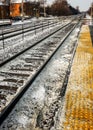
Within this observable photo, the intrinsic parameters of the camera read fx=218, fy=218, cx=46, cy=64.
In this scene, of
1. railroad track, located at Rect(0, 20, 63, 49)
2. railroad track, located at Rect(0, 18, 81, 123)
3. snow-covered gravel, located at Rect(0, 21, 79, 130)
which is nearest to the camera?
snow-covered gravel, located at Rect(0, 21, 79, 130)

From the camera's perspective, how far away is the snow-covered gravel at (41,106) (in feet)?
15.5

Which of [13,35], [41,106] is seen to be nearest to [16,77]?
[41,106]

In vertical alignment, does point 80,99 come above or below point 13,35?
below

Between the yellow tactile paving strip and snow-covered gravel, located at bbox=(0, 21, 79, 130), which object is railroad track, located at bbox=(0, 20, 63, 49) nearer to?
the yellow tactile paving strip

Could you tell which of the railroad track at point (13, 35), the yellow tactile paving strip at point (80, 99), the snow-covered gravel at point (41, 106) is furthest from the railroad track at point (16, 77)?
the railroad track at point (13, 35)

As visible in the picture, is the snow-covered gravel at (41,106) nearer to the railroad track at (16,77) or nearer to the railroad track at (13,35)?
the railroad track at (16,77)

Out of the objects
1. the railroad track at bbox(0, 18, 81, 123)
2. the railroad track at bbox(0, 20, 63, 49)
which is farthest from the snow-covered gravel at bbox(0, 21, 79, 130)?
the railroad track at bbox(0, 20, 63, 49)

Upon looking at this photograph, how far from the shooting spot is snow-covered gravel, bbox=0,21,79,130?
4.72 m

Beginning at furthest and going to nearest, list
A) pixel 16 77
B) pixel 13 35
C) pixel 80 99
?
pixel 13 35, pixel 16 77, pixel 80 99

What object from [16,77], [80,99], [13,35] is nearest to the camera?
[80,99]

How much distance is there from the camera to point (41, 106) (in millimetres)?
5609

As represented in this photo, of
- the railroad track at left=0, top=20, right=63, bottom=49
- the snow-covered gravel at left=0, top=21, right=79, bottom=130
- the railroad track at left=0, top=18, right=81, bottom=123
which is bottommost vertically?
the snow-covered gravel at left=0, top=21, right=79, bottom=130

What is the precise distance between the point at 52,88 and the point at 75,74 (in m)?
1.72

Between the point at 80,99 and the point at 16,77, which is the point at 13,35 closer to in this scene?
the point at 16,77
